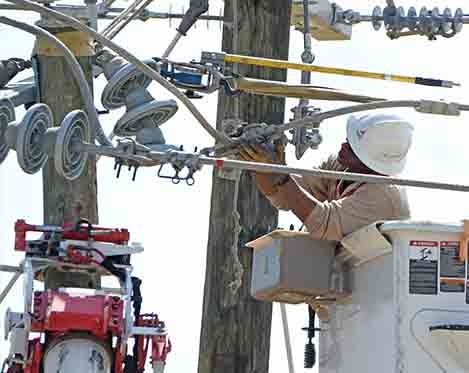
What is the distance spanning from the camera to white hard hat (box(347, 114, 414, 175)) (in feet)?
32.3

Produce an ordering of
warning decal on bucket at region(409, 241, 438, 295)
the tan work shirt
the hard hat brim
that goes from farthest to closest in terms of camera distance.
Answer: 1. the hard hat brim
2. the tan work shirt
3. warning decal on bucket at region(409, 241, 438, 295)

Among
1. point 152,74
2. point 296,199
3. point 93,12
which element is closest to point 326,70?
point 296,199

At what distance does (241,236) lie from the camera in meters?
11.1

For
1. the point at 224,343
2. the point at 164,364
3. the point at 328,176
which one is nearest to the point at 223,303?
the point at 224,343

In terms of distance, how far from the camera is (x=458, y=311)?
893cm

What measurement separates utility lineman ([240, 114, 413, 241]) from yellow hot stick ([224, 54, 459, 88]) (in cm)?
46

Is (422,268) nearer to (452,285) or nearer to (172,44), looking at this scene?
(452,285)

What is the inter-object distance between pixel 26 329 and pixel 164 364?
1.99 feet

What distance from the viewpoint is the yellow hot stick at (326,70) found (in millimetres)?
10203

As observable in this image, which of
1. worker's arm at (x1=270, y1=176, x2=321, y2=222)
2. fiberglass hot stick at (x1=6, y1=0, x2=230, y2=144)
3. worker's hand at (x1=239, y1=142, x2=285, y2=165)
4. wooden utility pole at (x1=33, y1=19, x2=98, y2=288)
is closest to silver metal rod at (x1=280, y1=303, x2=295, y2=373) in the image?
wooden utility pole at (x1=33, y1=19, x2=98, y2=288)

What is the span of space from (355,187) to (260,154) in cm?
49

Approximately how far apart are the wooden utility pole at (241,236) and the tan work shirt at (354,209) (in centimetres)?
128

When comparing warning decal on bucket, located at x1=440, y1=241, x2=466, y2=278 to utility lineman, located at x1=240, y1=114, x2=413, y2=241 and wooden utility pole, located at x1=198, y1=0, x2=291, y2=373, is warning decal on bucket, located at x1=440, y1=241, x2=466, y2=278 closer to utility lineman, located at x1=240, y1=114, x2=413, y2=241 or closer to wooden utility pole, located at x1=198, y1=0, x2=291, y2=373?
utility lineman, located at x1=240, y1=114, x2=413, y2=241

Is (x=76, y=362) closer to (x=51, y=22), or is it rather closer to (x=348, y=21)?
(x=51, y=22)
